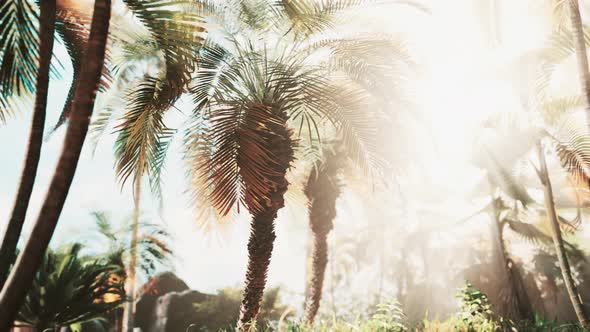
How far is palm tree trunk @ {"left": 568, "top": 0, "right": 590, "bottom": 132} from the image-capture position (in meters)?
6.54

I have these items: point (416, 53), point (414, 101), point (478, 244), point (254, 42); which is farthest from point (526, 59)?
point (478, 244)

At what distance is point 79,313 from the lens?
26.7ft

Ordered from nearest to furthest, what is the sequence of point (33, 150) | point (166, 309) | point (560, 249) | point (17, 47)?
point (33, 150) < point (17, 47) < point (560, 249) < point (166, 309)

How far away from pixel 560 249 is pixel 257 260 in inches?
306

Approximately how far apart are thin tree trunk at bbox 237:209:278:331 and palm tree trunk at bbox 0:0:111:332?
13.0 feet

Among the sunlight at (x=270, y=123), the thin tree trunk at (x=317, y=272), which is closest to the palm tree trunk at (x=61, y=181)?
the sunlight at (x=270, y=123)

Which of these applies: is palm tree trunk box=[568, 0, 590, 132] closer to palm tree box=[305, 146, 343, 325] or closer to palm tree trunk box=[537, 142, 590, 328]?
palm tree trunk box=[537, 142, 590, 328]

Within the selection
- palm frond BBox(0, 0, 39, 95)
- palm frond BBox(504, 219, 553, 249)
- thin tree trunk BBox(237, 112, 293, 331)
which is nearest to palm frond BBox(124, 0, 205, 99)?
palm frond BBox(0, 0, 39, 95)

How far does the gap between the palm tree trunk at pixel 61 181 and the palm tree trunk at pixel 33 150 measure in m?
0.73

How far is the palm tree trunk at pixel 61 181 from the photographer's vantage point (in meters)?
3.27

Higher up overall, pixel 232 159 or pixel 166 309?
pixel 232 159

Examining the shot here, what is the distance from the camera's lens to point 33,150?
412cm

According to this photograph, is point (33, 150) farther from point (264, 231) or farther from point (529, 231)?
point (529, 231)

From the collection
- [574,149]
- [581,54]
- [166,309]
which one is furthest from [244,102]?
[166,309]
